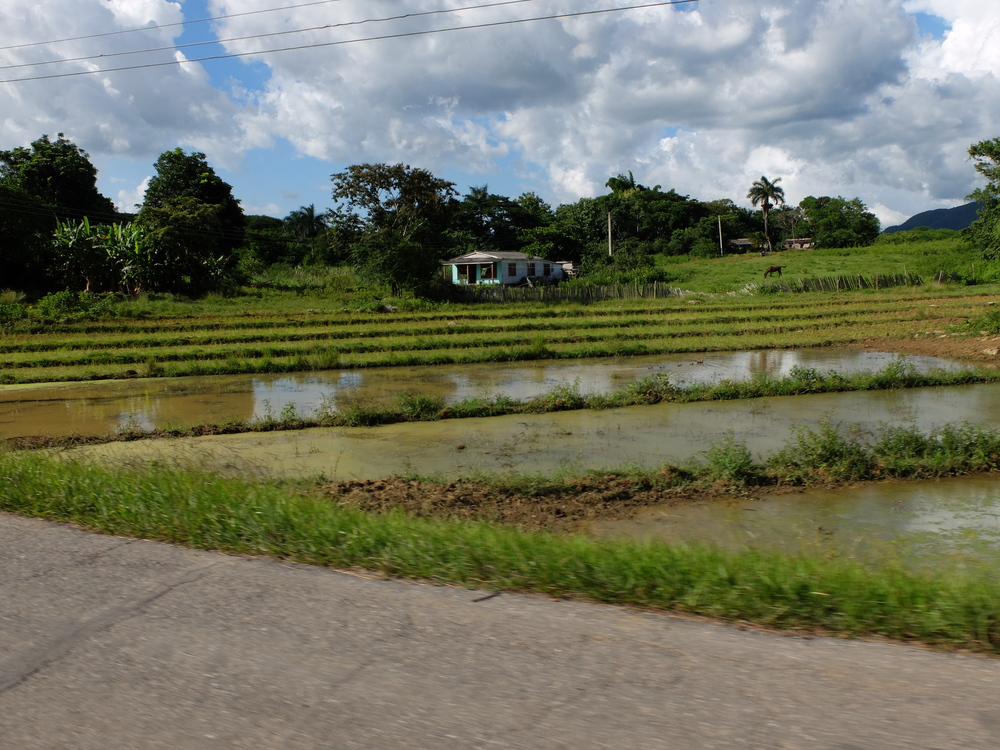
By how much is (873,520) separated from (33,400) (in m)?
17.5

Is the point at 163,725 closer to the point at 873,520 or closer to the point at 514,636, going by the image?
the point at 514,636

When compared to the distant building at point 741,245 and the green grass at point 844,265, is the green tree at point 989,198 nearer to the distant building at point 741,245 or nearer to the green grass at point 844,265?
the green grass at point 844,265

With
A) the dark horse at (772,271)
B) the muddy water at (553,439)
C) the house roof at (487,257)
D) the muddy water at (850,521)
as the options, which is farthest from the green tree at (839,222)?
the muddy water at (850,521)

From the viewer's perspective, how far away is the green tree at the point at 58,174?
50.0 metres

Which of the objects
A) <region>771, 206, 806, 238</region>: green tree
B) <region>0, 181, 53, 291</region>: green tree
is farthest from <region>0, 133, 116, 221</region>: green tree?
<region>771, 206, 806, 238</region>: green tree

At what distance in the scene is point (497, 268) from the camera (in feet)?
182

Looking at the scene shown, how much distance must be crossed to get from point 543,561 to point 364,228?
41.9 m

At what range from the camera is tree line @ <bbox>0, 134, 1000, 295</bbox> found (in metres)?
38.4

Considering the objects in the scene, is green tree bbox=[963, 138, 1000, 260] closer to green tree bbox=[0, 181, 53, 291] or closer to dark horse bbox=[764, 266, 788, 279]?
dark horse bbox=[764, 266, 788, 279]

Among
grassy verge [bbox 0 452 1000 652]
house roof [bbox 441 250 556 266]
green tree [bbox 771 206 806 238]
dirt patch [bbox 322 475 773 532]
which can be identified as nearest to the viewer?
grassy verge [bbox 0 452 1000 652]

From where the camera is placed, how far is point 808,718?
2861 mm

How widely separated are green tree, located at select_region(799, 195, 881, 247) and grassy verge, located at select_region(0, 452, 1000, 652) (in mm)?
69642

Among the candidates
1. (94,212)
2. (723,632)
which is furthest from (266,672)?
(94,212)

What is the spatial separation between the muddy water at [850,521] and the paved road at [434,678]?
2.90 meters
